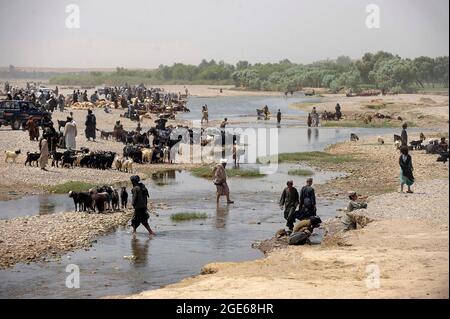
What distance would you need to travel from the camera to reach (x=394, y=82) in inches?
4385

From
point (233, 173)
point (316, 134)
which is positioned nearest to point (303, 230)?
point (233, 173)

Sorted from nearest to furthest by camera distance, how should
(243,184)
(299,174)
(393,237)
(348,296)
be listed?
(348,296) → (393,237) → (243,184) → (299,174)

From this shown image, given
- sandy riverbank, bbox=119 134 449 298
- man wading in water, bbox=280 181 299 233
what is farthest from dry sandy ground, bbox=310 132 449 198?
man wading in water, bbox=280 181 299 233

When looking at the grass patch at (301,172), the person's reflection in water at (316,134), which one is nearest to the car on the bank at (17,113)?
the grass patch at (301,172)

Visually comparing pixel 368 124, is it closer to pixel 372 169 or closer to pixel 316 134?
pixel 316 134

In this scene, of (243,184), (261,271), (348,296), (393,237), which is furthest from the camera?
(243,184)

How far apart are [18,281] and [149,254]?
3.30 m

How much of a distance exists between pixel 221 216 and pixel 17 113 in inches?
742

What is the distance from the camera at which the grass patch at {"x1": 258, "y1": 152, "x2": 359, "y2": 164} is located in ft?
119

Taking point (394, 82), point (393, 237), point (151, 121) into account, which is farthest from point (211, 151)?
point (394, 82)

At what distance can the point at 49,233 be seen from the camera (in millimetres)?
19172

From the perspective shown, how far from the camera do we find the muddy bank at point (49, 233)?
57.0 ft

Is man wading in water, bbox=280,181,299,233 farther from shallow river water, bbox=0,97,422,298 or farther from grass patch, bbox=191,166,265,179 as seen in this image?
grass patch, bbox=191,166,265,179
